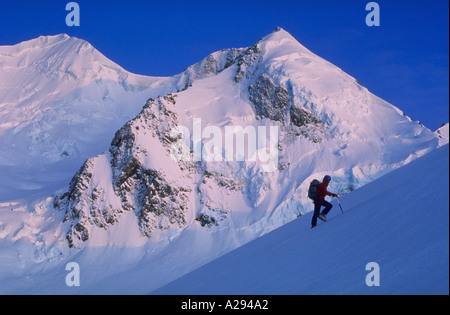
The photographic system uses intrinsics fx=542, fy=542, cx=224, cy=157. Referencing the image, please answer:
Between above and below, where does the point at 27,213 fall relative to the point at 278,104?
below

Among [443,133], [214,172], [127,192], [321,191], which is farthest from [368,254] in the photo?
[443,133]

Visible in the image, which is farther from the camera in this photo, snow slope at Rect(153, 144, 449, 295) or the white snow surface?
the white snow surface

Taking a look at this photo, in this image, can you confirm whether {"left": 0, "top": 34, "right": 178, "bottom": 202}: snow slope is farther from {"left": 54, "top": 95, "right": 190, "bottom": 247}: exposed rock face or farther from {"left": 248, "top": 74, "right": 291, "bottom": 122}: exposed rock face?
{"left": 248, "top": 74, "right": 291, "bottom": 122}: exposed rock face

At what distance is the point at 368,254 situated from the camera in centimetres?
1033

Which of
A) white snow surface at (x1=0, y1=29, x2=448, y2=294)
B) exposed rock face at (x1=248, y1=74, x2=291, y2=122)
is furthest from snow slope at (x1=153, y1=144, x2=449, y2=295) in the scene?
exposed rock face at (x1=248, y1=74, x2=291, y2=122)

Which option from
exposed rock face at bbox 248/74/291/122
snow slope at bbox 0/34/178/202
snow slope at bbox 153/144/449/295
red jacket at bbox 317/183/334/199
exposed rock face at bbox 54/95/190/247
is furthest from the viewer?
snow slope at bbox 0/34/178/202

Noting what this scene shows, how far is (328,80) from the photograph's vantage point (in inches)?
4729

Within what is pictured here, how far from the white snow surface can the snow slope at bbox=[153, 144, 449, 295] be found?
76352 mm

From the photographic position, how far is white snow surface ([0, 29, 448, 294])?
327ft

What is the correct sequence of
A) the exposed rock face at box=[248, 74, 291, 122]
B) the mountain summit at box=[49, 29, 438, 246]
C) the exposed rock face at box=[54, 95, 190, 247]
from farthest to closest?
the exposed rock face at box=[248, 74, 291, 122], the exposed rock face at box=[54, 95, 190, 247], the mountain summit at box=[49, 29, 438, 246]
